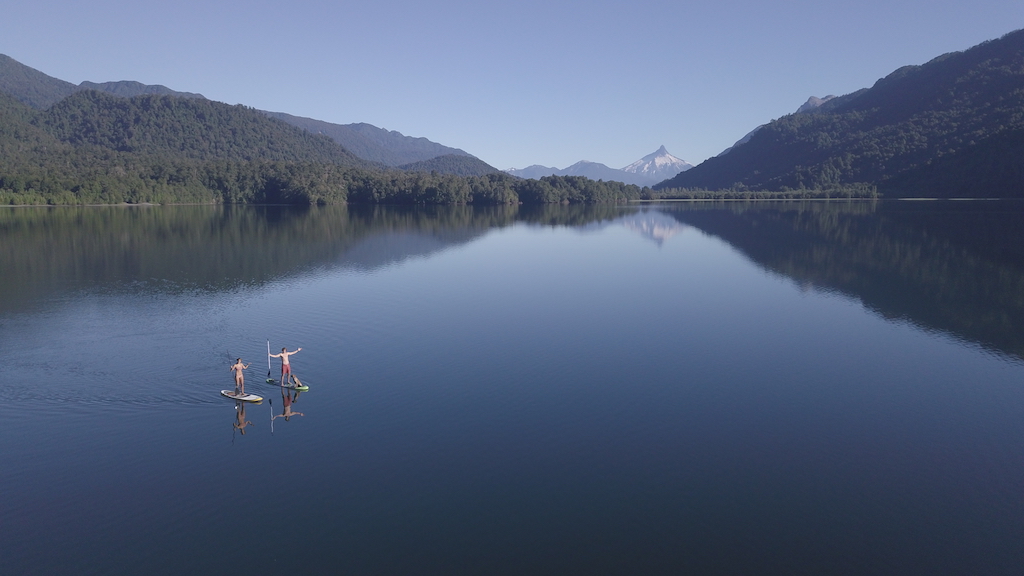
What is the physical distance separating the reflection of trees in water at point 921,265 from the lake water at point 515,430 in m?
0.59

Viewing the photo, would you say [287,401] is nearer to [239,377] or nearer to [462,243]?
[239,377]

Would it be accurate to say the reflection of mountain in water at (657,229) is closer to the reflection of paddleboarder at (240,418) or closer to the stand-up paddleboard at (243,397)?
the stand-up paddleboard at (243,397)

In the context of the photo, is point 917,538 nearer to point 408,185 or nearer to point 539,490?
point 539,490

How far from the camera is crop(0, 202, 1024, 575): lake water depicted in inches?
484

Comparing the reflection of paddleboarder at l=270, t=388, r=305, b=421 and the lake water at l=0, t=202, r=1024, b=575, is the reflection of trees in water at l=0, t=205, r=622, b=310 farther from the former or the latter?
the reflection of paddleboarder at l=270, t=388, r=305, b=421

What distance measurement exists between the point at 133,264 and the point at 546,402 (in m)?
42.5

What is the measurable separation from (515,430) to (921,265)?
44.0 metres

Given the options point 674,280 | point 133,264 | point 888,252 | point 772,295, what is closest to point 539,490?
point 772,295

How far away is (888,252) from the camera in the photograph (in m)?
56.0

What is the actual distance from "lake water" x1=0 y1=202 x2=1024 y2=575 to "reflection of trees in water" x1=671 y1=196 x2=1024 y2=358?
0.59 metres

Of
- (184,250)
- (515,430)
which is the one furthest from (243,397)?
(184,250)

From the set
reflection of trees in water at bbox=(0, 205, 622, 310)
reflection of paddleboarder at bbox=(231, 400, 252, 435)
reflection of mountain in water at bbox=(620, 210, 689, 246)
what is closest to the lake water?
reflection of paddleboarder at bbox=(231, 400, 252, 435)

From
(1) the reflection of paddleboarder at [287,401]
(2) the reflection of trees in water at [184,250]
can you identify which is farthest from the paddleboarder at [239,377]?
(2) the reflection of trees in water at [184,250]

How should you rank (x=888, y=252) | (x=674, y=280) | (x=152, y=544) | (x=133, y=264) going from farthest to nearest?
(x=888, y=252) → (x=133, y=264) → (x=674, y=280) → (x=152, y=544)
